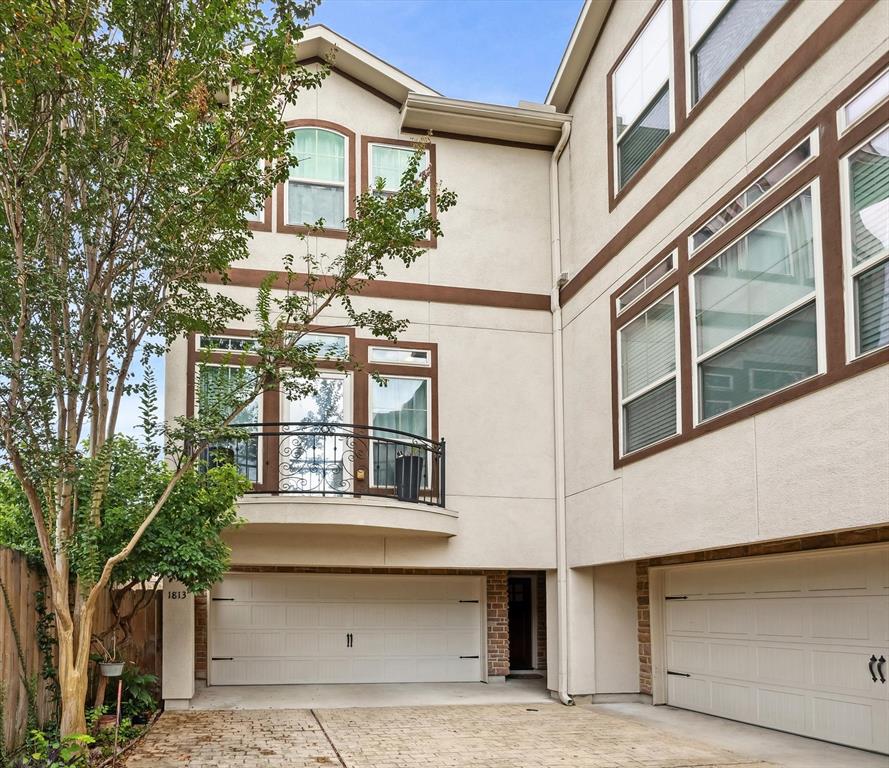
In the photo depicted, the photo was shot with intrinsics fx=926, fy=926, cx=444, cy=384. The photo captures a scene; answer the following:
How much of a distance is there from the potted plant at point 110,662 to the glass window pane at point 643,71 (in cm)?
811

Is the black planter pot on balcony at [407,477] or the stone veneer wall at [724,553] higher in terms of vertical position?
the black planter pot on balcony at [407,477]

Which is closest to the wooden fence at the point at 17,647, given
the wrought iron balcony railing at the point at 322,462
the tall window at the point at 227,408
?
the tall window at the point at 227,408

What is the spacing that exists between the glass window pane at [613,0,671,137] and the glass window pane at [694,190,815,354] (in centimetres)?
254

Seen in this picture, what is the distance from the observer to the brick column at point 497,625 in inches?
530

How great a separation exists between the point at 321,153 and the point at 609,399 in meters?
5.23

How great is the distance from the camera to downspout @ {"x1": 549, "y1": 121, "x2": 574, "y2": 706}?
11.7m

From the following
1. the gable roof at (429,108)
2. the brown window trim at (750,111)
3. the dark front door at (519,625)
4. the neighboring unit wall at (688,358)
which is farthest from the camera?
the dark front door at (519,625)

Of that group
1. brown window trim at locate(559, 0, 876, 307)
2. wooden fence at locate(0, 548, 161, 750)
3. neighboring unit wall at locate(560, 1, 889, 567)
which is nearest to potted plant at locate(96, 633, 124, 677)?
wooden fence at locate(0, 548, 161, 750)

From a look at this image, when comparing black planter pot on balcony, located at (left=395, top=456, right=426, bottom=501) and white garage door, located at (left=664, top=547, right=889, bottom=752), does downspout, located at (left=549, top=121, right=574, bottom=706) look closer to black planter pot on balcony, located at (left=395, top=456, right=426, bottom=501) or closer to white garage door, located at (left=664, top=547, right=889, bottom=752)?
white garage door, located at (left=664, top=547, right=889, bottom=752)

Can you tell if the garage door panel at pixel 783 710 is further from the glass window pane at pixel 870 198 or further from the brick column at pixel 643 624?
the glass window pane at pixel 870 198

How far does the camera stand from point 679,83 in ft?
31.5

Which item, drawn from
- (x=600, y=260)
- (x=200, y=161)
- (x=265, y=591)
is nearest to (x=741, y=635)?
(x=600, y=260)

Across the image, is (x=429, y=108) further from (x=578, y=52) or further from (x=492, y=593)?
(x=492, y=593)

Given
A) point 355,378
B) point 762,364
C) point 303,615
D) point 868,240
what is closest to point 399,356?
point 355,378
